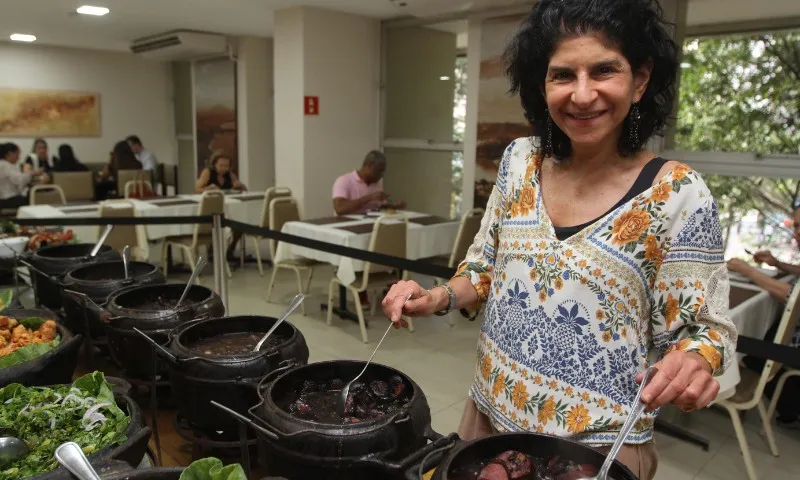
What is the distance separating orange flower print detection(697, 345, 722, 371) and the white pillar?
5.64m

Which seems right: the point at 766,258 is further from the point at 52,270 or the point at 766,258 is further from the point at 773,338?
the point at 52,270

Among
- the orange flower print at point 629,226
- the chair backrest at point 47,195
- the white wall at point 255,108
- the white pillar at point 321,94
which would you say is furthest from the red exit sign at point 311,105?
the orange flower print at point 629,226

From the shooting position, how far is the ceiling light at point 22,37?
8691 mm

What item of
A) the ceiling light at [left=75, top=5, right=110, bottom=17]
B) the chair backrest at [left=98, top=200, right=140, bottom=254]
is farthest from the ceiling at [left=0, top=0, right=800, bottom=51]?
the chair backrest at [left=98, top=200, right=140, bottom=254]

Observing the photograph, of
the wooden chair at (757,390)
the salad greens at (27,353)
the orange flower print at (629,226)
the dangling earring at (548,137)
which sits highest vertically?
the dangling earring at (548,137)

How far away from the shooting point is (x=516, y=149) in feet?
4.05

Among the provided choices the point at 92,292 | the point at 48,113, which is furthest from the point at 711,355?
the point at 48,113

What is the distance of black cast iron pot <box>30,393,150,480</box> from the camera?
1006mm

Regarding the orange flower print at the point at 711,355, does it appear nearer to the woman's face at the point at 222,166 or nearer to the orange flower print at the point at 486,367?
the orange flower print at the point at 486,367

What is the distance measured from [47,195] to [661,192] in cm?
684

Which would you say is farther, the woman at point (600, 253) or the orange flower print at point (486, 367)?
the orange flower print at point (486, 367)

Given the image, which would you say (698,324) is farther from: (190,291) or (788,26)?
(788,26)

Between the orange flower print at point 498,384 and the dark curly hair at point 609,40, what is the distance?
1.44 feet

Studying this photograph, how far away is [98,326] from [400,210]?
3.74 meters
